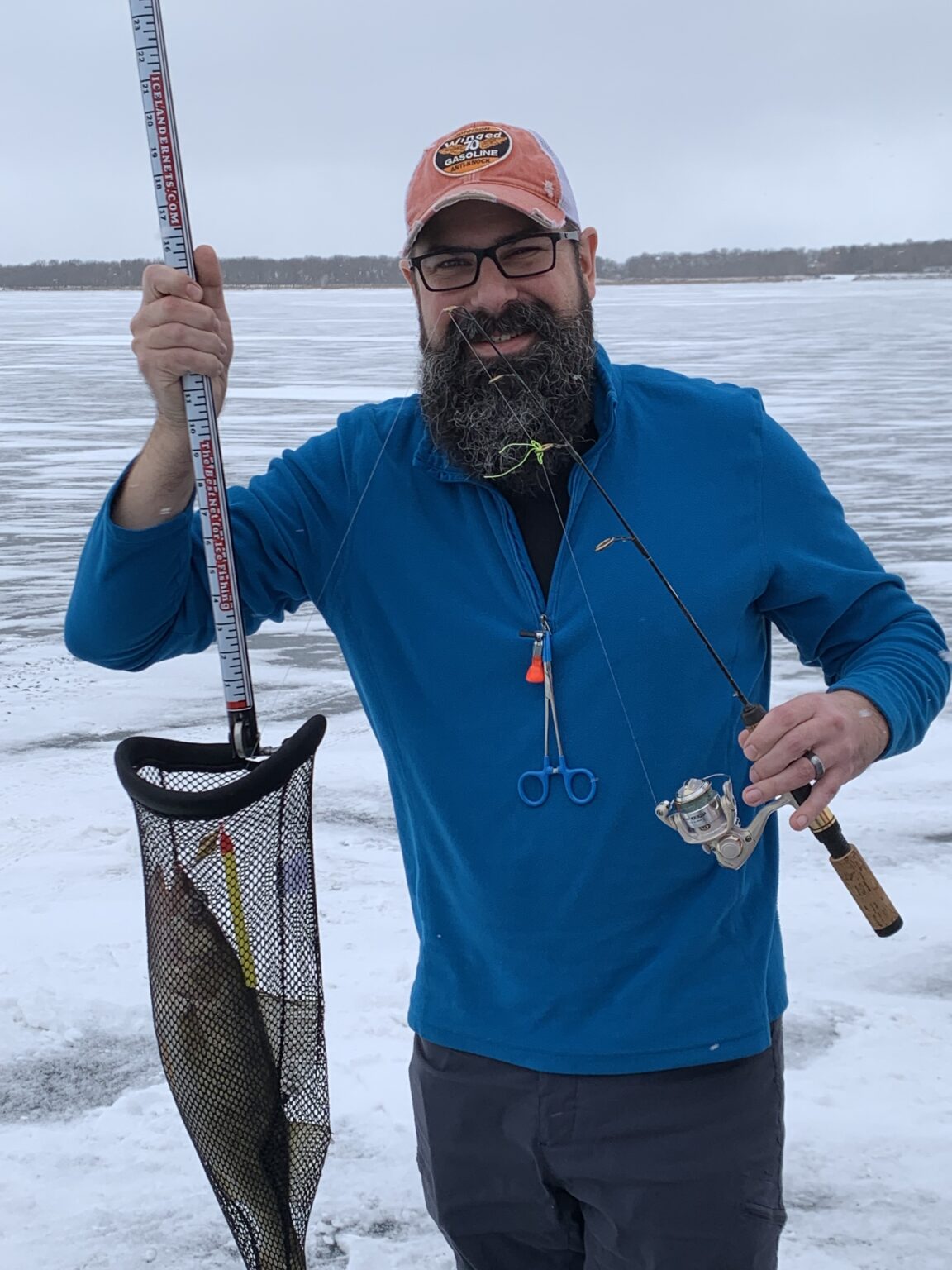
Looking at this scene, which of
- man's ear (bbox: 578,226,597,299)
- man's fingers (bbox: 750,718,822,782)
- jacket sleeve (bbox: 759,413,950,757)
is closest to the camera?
man's fingers (bbox: 750,718,822,782)

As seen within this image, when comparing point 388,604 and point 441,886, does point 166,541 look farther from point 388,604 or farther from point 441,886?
point 441,886

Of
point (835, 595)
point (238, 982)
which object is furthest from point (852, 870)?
point (238, 982)

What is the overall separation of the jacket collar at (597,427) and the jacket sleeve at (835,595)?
0.23 meters

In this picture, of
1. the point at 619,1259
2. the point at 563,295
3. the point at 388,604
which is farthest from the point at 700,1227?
the point at 563,295

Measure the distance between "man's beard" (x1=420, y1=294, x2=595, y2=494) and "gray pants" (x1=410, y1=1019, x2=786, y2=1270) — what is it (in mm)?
891

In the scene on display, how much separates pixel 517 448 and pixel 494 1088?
0.95 metres

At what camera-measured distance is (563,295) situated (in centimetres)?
219

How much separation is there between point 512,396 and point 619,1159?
1130 mm

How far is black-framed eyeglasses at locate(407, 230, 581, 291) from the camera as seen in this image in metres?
A: 2.15

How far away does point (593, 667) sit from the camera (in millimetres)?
1950

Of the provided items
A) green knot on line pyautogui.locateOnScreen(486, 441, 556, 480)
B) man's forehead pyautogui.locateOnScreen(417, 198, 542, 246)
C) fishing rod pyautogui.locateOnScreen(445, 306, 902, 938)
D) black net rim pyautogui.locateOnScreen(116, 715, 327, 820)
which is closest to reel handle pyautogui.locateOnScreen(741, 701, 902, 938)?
fishing rod pyautogui.locateOnScreen(445, 306, 902, 938)

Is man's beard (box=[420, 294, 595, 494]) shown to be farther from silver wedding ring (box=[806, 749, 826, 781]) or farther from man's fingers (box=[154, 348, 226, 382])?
silver wedding ring (box=[806, 749, 826, 781])

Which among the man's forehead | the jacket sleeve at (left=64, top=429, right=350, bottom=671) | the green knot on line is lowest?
the jacket sleeve at (left=64, top=429, right=350, bottom=671)

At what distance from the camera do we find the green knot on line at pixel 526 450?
80.0 inches
